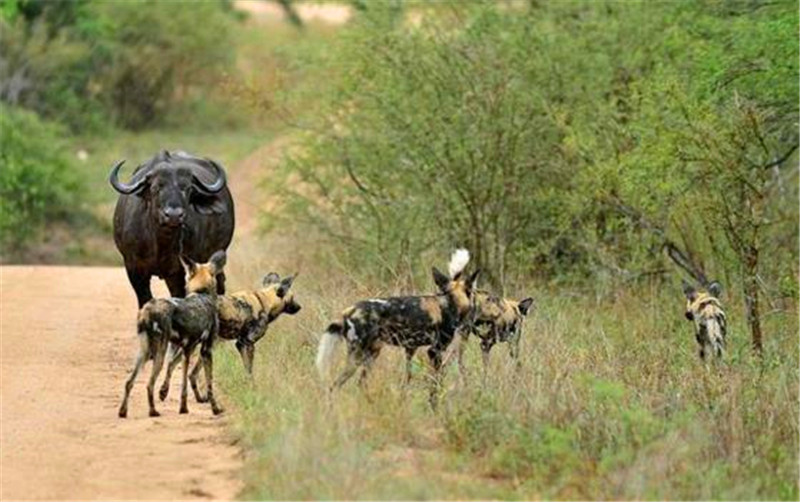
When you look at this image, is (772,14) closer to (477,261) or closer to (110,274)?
(477,261)

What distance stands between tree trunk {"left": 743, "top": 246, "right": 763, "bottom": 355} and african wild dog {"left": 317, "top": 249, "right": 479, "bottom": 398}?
4206mm

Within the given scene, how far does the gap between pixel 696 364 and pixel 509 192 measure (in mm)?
6290

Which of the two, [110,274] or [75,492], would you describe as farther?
[110,274]

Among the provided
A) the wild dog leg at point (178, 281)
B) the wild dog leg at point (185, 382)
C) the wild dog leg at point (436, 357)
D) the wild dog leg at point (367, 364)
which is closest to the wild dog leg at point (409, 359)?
the wild dog leg at point (436, 357)

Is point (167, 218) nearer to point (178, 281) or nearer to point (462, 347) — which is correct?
point (178, 281)

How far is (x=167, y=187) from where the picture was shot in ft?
47.8

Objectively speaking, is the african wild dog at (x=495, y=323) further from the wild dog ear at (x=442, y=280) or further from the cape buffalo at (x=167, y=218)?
the cape buffalo at (x=167, y=218)

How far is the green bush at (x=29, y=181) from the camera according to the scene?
34906 mm

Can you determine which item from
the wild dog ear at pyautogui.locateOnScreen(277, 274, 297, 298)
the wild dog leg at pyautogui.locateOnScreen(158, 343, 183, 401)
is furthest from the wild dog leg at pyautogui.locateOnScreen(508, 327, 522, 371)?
the wild dog leg at pyautogui.locateOnScreen(158, 343, 183, 401)

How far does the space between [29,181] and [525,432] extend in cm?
2737

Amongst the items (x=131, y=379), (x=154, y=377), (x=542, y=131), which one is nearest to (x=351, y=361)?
(x=154, y=377)

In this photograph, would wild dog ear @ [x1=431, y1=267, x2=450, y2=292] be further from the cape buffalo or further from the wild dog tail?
the cape buffalo

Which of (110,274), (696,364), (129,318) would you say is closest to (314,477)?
(696,364)

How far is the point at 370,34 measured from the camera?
2095 centimetres
